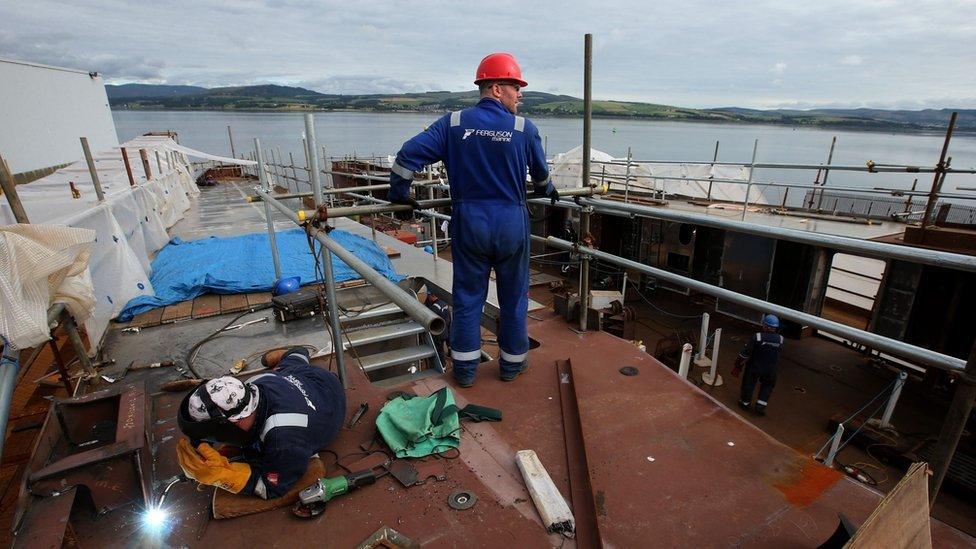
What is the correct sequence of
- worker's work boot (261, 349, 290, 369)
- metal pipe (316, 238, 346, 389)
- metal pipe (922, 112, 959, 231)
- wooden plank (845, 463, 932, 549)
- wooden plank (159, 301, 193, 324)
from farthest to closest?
metal pipe (922, 112, 959, 231), wooden plank (159, 301, 193, 324), worker's work boot (261, 349, 290, 369), metal pipe (316, 238, 346, 389), wooden plank (845, 463, 932, 549)

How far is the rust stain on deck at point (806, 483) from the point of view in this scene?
1.94 metres

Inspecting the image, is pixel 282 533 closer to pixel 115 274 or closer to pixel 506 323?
pixel 506 323

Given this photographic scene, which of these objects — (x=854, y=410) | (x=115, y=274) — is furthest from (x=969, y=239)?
(x=115, y=274)

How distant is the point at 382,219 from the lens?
20953 mm

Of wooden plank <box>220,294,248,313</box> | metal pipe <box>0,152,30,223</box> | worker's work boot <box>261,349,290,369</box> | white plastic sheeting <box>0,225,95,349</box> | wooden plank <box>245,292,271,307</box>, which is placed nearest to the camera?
white plastic sheeting <box>0,225,95,349</box>

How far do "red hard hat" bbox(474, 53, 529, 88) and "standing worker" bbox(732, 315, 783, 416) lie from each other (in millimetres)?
7392

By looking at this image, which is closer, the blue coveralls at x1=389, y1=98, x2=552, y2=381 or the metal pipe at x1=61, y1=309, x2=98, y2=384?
the blue coveralls at x1=389, y1=98, x2=552, y2=381

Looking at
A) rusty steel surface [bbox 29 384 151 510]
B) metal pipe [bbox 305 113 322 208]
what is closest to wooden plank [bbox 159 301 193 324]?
rusty steel surface [bbox 29 384 151 510]

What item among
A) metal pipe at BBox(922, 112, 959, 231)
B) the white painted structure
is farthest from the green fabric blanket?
the white painted structure

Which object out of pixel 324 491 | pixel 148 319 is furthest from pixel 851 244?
pixel 148 319

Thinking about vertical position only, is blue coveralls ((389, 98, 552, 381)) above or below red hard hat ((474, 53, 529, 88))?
below

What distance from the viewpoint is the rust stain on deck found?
1938mm

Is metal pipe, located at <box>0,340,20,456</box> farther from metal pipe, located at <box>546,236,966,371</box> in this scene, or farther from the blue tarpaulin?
the blue tarpaulin

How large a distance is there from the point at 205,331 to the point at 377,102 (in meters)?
132
